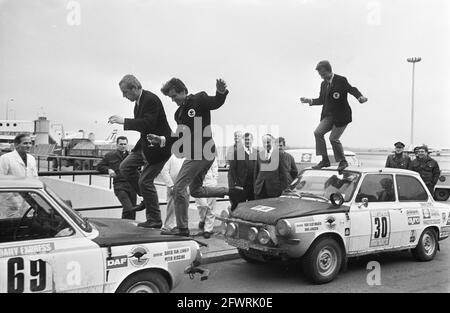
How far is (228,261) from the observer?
6.92m

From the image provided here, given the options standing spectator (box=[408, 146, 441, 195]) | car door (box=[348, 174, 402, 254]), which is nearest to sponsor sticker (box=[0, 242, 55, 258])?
car door (box=[348, 174, 402, 254])

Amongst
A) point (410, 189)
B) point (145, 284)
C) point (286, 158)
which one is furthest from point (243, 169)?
point (145, 284)

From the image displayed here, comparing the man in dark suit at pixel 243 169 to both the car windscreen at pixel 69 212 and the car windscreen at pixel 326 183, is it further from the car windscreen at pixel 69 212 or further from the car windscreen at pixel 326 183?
the car windscreen at pixel 69 212

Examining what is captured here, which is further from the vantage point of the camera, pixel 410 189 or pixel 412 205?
pixel 410 189

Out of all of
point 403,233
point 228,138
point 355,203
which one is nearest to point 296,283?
point 355,203

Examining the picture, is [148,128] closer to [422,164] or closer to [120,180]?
[120,180]

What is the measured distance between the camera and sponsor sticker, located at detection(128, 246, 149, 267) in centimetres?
399

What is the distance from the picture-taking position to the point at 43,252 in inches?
144

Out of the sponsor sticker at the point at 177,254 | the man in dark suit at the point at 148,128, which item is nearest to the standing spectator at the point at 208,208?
the man in dark suit at the point at 148,128

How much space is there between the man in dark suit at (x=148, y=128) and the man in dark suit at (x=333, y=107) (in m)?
2.57

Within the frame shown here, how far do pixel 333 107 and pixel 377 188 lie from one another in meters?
1.35

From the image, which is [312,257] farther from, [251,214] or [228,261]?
Result: [228,261]

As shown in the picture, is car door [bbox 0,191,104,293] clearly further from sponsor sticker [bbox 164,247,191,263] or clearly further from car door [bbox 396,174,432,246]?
car door [bbox 396,174,432,246]
